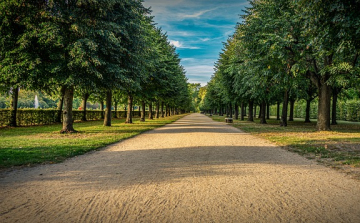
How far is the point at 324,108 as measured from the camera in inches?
606

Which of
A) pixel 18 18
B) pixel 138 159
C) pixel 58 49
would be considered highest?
pixel 18 18

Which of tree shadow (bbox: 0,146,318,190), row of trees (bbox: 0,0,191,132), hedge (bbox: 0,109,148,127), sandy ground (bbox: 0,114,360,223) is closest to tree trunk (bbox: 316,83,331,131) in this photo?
tree shadow (bbox: 0,146,318,190)

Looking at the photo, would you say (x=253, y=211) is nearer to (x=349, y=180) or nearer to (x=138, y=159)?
(x=349, y=180)

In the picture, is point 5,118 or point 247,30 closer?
point 247,30

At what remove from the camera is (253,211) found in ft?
10.6

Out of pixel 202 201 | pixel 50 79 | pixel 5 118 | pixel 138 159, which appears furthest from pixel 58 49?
pixel 202 201

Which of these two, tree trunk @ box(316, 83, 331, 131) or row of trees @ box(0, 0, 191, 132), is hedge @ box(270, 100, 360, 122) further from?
row of trees @ box(0, 0, 191, 132)

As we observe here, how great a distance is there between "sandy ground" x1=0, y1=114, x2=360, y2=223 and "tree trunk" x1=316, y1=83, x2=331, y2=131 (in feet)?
34.8

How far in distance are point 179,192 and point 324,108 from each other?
49.0 feet

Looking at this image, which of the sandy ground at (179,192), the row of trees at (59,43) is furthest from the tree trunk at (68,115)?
the sandy ground at (179,192)

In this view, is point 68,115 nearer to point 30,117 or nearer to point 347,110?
point 30,117

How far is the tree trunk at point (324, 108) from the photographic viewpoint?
15.3 meters

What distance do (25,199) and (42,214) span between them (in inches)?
30.4

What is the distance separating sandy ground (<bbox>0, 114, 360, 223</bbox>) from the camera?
312cm
